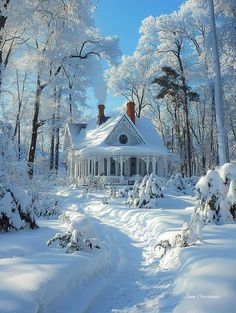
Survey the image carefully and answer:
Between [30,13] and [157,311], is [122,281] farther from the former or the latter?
[30,13]

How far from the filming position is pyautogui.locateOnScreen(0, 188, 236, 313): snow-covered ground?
4.37 metres

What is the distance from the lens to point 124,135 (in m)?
33.6

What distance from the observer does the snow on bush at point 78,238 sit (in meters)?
7.19

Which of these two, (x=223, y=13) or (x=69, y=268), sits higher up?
(x=223, y=13)

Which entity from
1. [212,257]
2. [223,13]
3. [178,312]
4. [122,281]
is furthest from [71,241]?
[223,13]

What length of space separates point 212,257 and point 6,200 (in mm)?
5190

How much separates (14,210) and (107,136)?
23.3 m

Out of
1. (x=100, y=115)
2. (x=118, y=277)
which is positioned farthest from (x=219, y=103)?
(x=100, y=115)

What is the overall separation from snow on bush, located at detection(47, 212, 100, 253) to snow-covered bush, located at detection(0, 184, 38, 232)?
215 centimetres

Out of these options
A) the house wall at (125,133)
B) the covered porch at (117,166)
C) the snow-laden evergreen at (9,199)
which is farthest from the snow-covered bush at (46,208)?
the house wall at (125,133)

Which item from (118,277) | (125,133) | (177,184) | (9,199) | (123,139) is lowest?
(118,277)

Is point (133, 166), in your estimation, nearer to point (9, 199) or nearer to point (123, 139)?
point (123, 139)

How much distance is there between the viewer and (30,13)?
46.9 ft

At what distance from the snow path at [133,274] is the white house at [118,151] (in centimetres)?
1750
